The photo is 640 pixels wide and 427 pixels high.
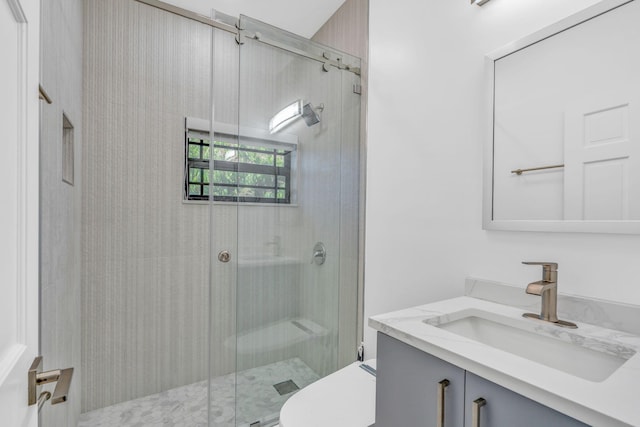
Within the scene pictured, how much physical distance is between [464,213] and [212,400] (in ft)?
5.58

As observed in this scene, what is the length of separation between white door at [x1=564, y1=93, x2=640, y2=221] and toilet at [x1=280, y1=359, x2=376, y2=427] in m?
0.94

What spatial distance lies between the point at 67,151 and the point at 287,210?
3.60ft

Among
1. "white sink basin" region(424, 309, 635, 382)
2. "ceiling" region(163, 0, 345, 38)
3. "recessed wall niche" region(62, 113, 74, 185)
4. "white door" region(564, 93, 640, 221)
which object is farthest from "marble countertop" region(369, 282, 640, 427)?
"ceiling" region(163, 0, 345, 38)

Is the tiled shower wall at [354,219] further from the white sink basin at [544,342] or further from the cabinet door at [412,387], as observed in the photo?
the cabinet door at [412,387]

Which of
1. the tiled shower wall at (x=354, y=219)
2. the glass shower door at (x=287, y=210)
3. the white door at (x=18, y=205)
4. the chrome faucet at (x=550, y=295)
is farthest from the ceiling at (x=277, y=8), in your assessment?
the chrome faucet at (x=550, y=295)

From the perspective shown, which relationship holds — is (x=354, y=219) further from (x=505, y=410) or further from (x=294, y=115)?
(x=505, y=410)

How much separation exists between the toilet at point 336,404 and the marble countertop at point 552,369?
440 mm

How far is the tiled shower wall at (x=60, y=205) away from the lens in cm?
Answer: 94

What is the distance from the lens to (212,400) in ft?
5.68

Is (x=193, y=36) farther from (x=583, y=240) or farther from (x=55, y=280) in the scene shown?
(x=583, y=240)

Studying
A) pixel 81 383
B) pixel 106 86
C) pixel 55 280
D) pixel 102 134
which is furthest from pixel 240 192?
pixel 81 383

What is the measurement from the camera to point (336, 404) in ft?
3.64

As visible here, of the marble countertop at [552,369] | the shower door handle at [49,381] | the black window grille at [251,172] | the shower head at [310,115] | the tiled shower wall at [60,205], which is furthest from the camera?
the shower head at [310,115]

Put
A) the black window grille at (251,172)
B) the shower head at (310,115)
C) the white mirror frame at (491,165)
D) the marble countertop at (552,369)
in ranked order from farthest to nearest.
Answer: the shower head at (310,115)
the black window grille at (251,172)
the white mirror frame at (491,165)
the marble countertop at (552,369)
